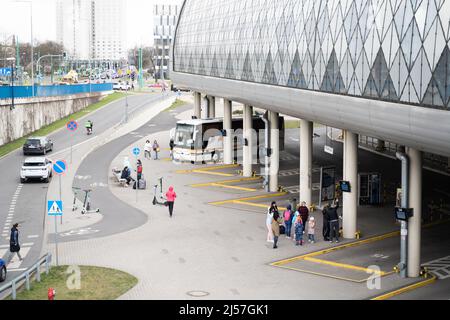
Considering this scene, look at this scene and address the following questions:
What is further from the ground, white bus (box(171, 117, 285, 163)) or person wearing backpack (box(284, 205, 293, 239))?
white bus (box(171, 117, 285, 163))

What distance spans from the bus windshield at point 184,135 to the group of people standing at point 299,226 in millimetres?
21351

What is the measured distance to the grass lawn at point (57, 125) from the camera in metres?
62.9

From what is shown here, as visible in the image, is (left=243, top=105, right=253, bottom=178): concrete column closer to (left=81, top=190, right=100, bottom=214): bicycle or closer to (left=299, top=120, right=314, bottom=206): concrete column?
(left=299, top=120, right=314, bottom=206): concrete column

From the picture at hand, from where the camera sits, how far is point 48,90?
269 feet

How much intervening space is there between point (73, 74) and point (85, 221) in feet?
343

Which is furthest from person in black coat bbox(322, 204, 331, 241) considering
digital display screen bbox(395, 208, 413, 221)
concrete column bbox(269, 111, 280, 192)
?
concrete column bbox(269, 111, 280, 192)

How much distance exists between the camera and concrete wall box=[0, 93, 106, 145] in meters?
65.2

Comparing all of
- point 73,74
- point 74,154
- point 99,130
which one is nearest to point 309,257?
point 74,154

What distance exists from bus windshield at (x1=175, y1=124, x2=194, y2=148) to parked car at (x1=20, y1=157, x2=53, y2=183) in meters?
9.69

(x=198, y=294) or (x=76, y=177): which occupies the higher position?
(x=76, y=177)

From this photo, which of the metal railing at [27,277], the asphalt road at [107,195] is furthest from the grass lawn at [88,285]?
the asphalt road at [107,195]

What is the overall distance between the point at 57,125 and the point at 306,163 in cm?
4493

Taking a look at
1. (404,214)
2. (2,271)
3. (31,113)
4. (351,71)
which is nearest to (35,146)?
(31,113)

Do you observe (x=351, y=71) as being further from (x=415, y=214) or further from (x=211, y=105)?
(x=211, y=105)
